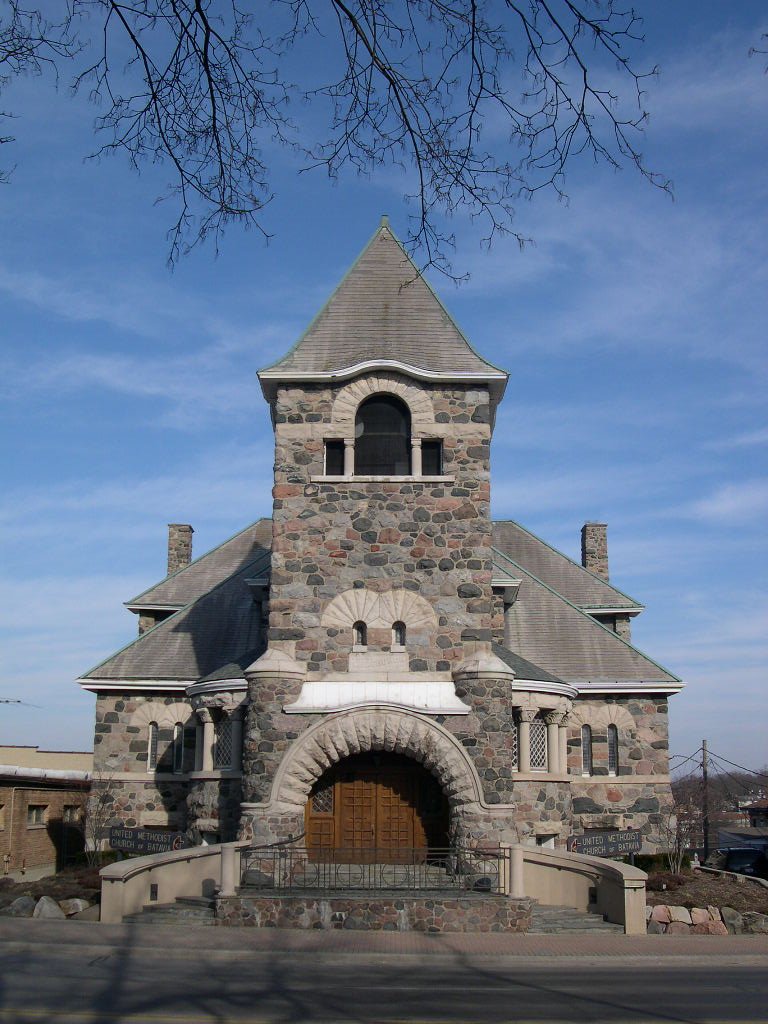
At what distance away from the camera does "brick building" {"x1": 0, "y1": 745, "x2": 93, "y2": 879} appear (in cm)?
2855

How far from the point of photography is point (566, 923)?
56.7ft

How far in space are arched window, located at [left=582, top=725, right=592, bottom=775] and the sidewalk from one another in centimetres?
861

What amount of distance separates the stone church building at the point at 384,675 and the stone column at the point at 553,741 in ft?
0.15

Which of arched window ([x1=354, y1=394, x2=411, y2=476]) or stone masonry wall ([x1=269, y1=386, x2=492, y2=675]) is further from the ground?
arched window ([x1=354, y1=394, x2=411, y2=476])

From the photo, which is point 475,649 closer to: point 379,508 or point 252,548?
point 379,508

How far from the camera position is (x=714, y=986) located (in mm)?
11961

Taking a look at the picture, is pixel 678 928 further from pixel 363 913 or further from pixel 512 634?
pixel 512 634

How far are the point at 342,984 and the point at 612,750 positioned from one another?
15036 millimetres

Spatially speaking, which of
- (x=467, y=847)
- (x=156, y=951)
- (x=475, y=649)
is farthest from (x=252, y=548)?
(x=156, y=951)

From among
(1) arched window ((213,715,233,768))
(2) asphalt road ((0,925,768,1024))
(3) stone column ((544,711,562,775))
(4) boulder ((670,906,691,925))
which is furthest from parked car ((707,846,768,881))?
(2) asphalt road ((0,925,768,1024))

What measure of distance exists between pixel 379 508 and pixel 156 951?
10.1 m

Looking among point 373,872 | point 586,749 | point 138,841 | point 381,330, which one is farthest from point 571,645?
point 138,841

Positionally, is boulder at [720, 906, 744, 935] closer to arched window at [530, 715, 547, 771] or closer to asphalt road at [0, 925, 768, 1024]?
asphalt road at [0, 925, 768, 1024]

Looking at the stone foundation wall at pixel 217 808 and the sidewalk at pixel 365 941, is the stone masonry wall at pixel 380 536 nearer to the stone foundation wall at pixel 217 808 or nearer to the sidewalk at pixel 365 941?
the stone foundation wall at pixel 217 808
